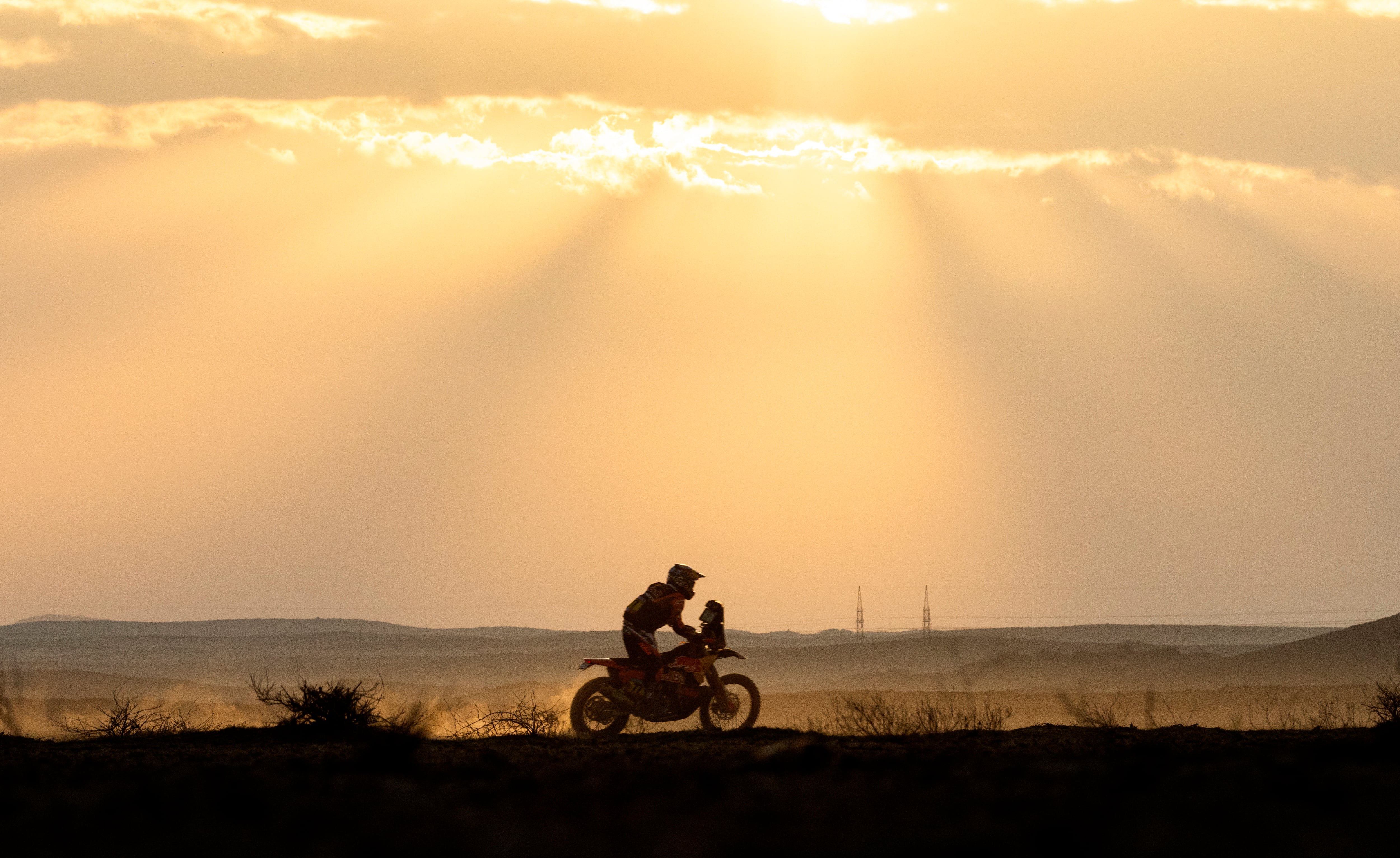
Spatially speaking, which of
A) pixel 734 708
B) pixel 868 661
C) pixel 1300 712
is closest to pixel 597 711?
pixel 734 708

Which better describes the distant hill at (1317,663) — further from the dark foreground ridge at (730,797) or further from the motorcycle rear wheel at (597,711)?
the dark foreground ridge at (730,797)

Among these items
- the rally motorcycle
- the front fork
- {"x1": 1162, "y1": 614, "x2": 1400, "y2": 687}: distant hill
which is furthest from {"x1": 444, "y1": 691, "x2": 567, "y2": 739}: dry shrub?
{"x1": 1162, "y1": 614, "x2": 1400, "y2": 687}: distant hill

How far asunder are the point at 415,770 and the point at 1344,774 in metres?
6.95

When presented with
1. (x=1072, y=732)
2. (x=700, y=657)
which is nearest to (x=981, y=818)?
(x=1072, y=732)

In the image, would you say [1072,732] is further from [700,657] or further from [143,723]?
[143,723]

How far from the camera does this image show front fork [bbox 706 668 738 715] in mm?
20812

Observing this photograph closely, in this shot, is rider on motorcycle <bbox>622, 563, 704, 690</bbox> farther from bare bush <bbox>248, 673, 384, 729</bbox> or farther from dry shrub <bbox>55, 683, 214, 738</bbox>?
dry shrub <bbox>55, 683, 214, 738</bbox>

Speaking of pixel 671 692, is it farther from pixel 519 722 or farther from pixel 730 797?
pixel 730 797

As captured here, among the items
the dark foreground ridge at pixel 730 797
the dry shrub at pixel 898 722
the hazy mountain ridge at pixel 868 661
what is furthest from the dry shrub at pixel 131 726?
the hazy mountain ridge at pixel 868 661

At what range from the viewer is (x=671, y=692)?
67.6 feet

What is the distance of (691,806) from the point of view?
1058cm

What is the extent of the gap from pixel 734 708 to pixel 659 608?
1.67 m

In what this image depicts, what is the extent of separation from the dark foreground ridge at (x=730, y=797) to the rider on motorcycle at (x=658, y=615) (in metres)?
4.02

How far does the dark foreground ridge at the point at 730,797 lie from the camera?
29.1 feet
